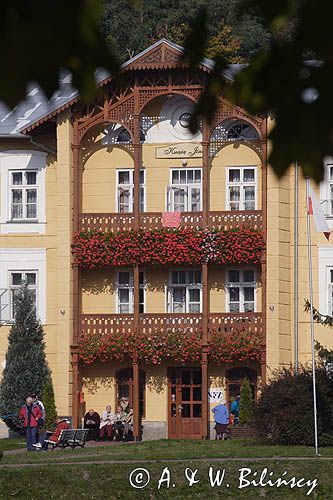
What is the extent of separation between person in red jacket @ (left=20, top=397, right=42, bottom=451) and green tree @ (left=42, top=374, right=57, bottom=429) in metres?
3.75

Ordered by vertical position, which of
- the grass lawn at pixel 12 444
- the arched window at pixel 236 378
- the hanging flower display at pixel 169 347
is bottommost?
the grass lawn at pixel 12 444

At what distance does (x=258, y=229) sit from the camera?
3828 centimetres

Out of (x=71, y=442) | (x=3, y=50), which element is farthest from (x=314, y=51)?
(x=71, y=442)

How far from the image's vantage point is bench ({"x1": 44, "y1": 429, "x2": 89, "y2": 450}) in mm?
33594

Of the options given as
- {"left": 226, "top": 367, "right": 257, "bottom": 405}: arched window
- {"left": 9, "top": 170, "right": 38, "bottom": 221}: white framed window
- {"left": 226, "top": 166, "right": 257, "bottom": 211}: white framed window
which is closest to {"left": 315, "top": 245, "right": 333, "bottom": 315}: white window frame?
{"left": 226, "top": 166, "right": 257, "bottom": 211}: white framed window

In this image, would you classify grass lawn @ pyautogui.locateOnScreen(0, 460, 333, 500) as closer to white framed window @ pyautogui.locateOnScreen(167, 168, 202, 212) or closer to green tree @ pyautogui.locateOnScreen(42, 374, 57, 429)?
green tree @ pyautogui.locateOnScreen(42, 374, 57, 429)

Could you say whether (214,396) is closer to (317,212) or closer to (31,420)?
(317,212)

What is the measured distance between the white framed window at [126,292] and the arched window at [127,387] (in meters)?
1.79

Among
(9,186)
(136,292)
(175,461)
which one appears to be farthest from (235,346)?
(175,461)

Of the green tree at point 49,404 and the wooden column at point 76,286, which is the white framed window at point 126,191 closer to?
the wooden column at point 76,286

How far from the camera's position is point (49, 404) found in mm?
37938

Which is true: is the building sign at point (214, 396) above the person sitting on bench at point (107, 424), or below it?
above

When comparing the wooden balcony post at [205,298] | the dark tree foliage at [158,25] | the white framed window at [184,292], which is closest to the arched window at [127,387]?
the white framed window at [184,292]

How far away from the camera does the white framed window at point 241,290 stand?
39.6 meters
